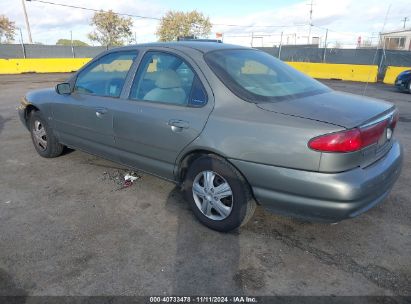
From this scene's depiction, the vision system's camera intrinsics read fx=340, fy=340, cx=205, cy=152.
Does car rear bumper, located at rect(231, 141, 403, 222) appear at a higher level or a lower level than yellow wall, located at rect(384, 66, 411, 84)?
higher

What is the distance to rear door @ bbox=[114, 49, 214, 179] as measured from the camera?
3.02 metres

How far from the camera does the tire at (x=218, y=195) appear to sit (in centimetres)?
284

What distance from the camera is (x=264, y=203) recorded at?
277 centimetres

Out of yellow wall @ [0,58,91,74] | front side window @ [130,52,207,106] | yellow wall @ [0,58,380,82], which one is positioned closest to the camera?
front side window @ [130,52,207,106]

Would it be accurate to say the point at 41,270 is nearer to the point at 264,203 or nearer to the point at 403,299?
the point at 264,203

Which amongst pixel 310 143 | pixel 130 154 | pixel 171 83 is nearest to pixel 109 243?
pixel 130 154

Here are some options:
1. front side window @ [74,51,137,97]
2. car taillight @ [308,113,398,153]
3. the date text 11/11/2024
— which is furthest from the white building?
the date text 11/11/2024

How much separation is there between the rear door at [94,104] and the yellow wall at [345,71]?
15457mm

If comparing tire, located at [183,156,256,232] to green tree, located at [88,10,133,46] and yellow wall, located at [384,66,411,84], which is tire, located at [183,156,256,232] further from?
green tree, located at [88,10,133,46]

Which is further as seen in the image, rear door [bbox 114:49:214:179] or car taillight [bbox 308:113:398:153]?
rear door [bbox 114:49:214:179]

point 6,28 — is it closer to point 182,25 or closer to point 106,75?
point 182,25

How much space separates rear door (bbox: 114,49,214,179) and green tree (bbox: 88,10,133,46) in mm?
51397

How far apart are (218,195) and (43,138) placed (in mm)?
3262

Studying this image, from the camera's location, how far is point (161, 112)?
323 cm
